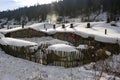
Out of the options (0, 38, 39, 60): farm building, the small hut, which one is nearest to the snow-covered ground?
the small hut

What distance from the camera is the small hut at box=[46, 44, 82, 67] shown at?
57.5ft

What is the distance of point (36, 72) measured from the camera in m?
14.8

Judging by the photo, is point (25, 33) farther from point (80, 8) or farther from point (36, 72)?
point (80, 8)

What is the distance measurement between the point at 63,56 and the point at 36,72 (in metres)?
3.38

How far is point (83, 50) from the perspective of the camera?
1845cm

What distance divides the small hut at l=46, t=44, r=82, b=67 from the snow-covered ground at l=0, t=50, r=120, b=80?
0.88 meters

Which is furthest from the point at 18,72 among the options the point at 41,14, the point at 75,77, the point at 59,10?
the point at 41,14

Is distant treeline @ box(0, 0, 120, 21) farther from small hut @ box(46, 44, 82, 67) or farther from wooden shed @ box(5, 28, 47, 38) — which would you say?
small hut @ box(46, 44, 82, 67)

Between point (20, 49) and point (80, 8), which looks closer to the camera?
point (20, 49)

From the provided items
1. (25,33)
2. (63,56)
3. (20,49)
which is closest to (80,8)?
(25,33)

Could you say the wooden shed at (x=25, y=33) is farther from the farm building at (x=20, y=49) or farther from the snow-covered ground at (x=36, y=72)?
the snow-covered ground at (x=36, y=72)

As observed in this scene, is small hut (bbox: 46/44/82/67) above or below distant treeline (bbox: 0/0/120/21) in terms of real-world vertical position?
below

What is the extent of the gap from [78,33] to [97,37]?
4480mm

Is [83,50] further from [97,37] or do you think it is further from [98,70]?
[97,37]
